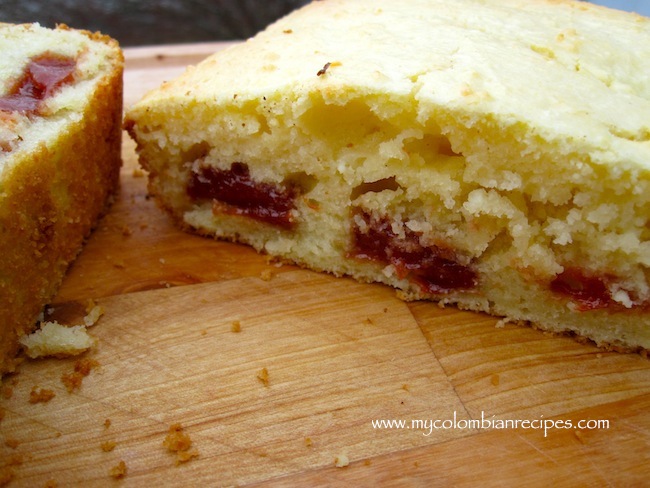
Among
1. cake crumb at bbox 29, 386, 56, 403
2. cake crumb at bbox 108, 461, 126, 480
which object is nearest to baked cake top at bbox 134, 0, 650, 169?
cake crumb at bbox 29, 386, 56, 403

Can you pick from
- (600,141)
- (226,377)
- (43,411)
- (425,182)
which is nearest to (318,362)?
(226,377)

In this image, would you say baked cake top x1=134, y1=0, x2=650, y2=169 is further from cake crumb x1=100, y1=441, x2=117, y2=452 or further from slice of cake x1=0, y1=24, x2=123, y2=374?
cake crumb x1=100, y1=441, x2=117, y2=452

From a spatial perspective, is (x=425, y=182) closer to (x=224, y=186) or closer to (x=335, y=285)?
(x=335, y=285)

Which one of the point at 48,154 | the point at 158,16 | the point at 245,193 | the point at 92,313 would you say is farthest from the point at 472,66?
the point at 158,16

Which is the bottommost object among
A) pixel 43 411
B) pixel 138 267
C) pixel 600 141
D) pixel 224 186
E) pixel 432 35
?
pixel 43 411

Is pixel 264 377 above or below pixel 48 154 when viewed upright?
below

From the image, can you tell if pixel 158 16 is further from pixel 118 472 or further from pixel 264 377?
pixel 118 472

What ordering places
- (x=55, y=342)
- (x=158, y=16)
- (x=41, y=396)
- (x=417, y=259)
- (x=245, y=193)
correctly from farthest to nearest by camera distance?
(x=158, y=16) → (x=245, y=193) → (x=417, y=259) → (x=55, y=342) → (x=41, y=396)
